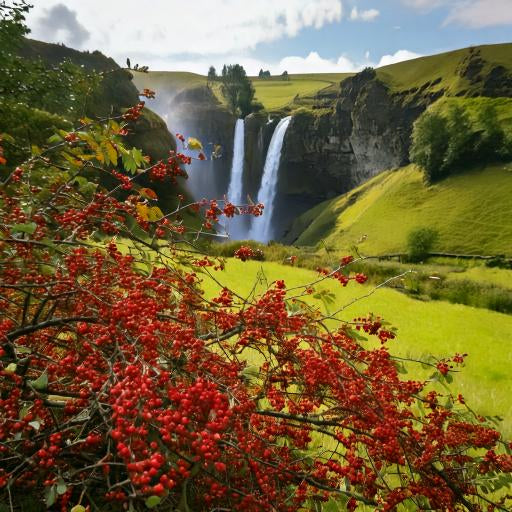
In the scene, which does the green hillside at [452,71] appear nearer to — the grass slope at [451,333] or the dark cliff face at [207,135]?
the dark cliff face at [207,135]

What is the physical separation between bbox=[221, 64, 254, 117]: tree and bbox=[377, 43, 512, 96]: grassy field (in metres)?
35.9

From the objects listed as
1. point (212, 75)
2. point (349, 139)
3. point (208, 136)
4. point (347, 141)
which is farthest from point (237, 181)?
point (212, 75)

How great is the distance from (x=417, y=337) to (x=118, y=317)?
39.0ft

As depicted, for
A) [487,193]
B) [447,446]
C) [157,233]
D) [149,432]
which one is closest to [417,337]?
[447,446]

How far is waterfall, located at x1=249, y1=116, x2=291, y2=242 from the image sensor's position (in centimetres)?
8100

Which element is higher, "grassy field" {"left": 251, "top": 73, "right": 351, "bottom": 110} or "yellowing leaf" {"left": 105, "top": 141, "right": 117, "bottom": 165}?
"grassy field" {"left": 251, "top": 73, "right": 351, "bottom": 110}

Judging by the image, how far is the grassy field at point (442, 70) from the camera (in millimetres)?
72062

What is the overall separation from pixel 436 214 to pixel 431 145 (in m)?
11.9

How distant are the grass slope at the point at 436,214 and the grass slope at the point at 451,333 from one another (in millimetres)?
29311

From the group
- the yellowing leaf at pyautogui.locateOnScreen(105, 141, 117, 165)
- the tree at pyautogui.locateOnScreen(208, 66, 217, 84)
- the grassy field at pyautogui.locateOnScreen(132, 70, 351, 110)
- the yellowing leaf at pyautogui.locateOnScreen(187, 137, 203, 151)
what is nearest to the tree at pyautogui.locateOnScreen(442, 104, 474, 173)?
the grassy field at pyautogui.locateOnScreen(132, 70, 351, 110)

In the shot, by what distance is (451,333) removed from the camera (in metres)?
13.0

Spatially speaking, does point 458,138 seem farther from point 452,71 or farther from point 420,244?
point 452,71

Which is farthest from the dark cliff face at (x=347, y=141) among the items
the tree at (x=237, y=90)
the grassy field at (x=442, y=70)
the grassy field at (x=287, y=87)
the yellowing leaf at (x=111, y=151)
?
the yellowing leaf at (x=111, y=151)

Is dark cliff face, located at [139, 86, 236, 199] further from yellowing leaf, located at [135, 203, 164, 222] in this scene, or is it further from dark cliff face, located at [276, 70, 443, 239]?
yellowing leaf, located at [135, 203, 164, 222]
